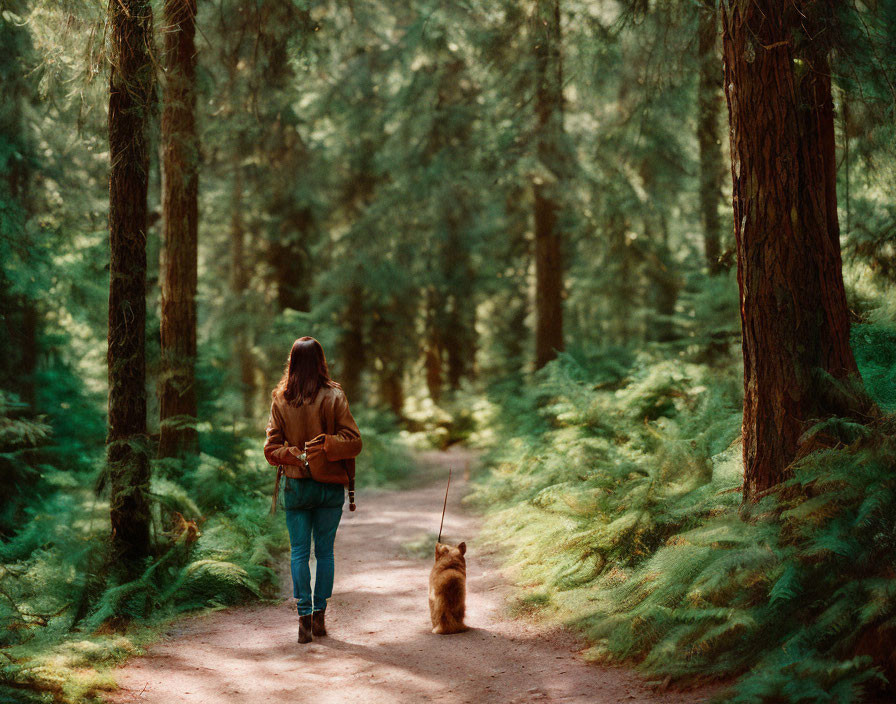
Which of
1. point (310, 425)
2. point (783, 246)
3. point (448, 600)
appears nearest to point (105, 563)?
point (310, 425)

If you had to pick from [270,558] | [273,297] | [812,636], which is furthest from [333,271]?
[812,636]

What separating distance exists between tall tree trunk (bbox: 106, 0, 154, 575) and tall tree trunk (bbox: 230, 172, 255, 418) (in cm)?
1271

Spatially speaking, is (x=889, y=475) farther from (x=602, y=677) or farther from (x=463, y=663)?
(x=463, y=663)

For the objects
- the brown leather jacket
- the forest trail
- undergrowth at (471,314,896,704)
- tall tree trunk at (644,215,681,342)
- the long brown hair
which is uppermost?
tall tree trunk at (644,215,681,342)

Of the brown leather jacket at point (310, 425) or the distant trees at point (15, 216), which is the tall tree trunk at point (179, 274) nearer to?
the distant trees at point (15, 216)

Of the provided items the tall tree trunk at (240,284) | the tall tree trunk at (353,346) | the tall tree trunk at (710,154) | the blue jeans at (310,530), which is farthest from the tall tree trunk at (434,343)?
the blue jeans at (310,530)

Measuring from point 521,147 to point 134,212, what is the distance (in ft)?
29.1

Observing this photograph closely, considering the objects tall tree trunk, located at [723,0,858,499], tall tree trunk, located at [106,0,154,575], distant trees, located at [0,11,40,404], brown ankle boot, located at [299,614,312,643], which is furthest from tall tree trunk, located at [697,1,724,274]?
distant trees, located at [0,11,40,404]

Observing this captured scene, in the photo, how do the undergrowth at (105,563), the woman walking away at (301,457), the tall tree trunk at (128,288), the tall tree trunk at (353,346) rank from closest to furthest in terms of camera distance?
the undergrowth at (105,563) < the woman walking away at (301,457) < the tall tree trunk at (128,288) < the tall tree trunk at (353,346)

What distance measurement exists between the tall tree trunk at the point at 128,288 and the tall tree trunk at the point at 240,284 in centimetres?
1271

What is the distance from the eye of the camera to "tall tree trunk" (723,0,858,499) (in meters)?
5.50

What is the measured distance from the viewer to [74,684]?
14.5ft

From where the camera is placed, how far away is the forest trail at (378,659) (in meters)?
4.70

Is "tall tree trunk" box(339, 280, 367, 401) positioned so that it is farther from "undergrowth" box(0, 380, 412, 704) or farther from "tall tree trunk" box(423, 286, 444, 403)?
"undergrowth" box(0, 380, 412, 704)
